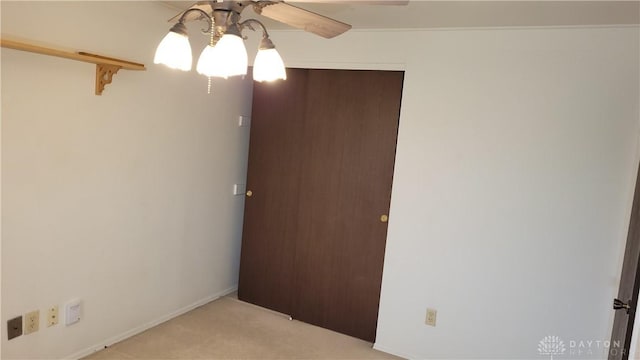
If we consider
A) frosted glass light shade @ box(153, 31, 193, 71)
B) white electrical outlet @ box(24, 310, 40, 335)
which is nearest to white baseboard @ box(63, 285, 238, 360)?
white electrical outlet @ box(24, 310, 40, 335)

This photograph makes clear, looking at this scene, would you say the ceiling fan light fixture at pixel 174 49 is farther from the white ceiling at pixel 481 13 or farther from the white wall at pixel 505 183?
the white wall at pixel 505 183

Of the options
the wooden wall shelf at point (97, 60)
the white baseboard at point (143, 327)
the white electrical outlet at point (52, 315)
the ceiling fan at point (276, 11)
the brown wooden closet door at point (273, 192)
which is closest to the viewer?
the ceiling fan at point (276, 11)

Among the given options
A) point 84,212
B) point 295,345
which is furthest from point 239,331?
point 84,212

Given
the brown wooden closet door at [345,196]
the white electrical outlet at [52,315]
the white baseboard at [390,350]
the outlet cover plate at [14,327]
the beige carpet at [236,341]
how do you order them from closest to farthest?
the outlet cover plate at [14,327]
the white electrical outlet at [52,315]
the beige carpet at [236,341]
the white baseboard at [390,350]
the brown wooden closet door at [345,196]

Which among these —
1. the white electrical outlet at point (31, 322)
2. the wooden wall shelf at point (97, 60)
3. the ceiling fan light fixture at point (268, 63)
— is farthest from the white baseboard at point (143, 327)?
the ceiling fan light fixture at point (268, 63)

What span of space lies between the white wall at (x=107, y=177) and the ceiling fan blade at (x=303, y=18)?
139cm

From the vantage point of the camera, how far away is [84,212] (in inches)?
102

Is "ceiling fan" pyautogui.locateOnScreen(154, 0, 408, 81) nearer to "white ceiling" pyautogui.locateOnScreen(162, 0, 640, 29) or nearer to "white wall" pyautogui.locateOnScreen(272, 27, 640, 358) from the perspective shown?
"white ceiling" pyautogui.locateOnScreen(162, 0, 640, 29)

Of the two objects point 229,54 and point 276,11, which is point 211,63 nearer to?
point 229,54

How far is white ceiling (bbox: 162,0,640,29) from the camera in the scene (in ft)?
7.13

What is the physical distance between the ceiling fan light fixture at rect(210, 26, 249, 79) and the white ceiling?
0.86m

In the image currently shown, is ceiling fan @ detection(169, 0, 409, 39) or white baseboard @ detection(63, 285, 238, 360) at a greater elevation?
ceiling fan @ detection(169, 0, 409, 39)

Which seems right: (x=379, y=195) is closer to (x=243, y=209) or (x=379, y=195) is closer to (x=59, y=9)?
(x=243, y=209)

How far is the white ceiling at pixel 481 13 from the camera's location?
217 cm
